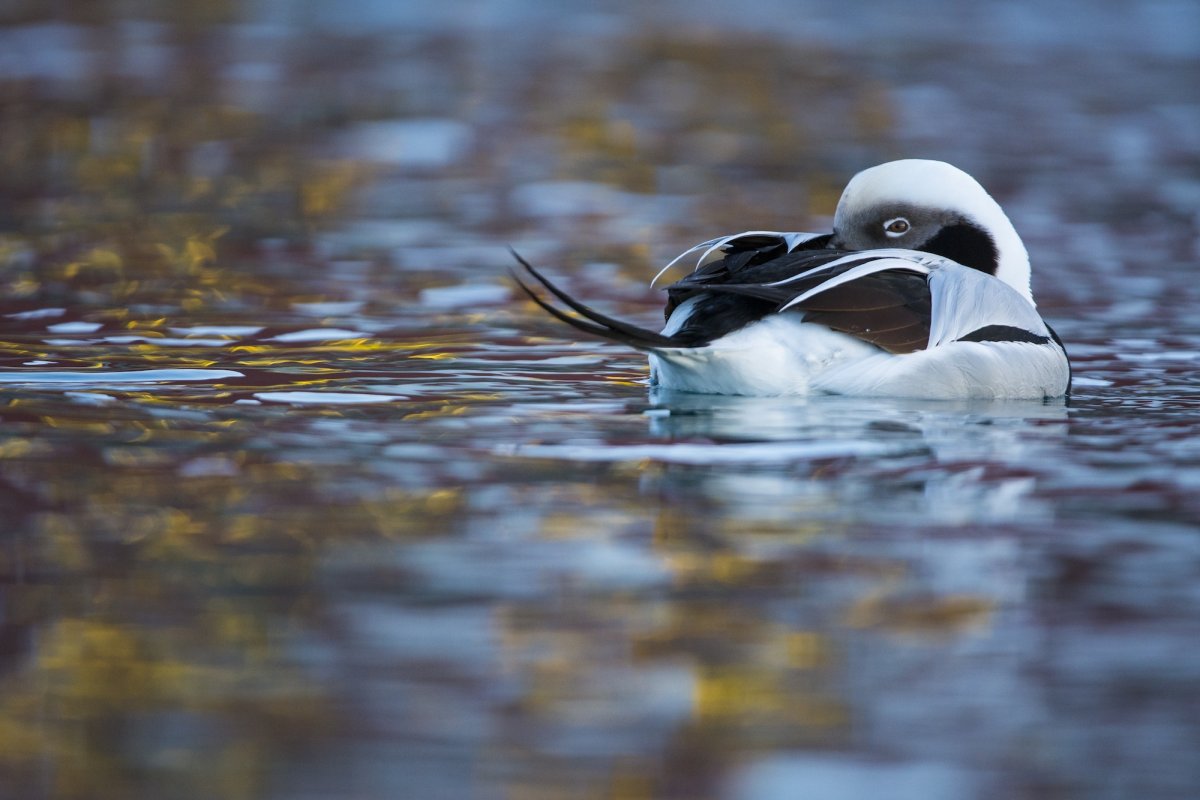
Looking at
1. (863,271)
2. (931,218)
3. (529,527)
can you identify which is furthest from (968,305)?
(529,527)

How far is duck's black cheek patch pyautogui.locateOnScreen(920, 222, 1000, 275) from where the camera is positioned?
5406 mm

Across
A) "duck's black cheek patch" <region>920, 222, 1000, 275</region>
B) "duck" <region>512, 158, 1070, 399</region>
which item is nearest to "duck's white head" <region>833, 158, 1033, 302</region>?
"duck's black cheek patch" <region>920, 222, 1000, 275</region>

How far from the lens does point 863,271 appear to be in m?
4.70

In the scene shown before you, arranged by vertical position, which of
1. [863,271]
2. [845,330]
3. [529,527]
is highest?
[863,271]

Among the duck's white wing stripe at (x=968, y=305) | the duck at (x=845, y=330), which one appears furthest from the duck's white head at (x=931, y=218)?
the duck's white wing stripe at (x=968, y=305)

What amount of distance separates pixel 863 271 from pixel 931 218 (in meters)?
0.76

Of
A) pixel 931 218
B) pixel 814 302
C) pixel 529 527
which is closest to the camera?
pixel 529 527

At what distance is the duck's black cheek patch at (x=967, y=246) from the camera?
5.41 metres

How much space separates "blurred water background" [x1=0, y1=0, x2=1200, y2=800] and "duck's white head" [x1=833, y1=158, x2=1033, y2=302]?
1.55 feet

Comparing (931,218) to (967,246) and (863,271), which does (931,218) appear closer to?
(967,246)

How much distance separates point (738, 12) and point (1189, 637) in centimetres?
1616

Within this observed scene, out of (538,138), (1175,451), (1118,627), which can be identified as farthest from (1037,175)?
(1118,627)

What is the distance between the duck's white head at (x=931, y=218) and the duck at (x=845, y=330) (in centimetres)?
14

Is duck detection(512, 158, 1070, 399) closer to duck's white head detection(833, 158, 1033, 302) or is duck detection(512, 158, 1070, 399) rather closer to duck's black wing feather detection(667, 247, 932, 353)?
duck's black wing feather detection(667, 247, 932, 353)
